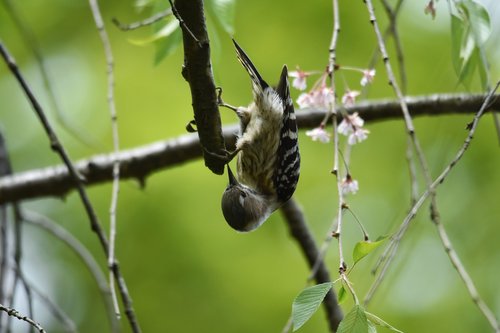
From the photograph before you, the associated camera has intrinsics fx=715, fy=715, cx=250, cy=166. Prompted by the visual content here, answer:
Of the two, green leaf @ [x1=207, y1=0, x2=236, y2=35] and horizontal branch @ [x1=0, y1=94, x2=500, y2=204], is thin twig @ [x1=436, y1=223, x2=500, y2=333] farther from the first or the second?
horizontal branch @ [x1=0, y1=94, x2=500, y2=204]

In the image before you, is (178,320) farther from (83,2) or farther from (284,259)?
(83,2)

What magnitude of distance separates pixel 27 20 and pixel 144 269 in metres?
3.03

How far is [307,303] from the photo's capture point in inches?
87.9

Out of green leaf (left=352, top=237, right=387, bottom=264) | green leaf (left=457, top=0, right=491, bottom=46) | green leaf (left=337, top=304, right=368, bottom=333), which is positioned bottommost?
green leaf (left=337, top=304, right=368, bottom=333)

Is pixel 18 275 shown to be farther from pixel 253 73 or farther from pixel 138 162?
pixel 253 73

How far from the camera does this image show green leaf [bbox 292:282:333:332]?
221 cm

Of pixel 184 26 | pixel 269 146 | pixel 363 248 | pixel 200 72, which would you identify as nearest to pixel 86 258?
pixel 269 146

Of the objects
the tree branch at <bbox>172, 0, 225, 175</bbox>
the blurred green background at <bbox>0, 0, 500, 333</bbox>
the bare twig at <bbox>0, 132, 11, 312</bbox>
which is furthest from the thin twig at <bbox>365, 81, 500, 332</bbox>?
the blurred green background at <bbox>0, 0, 500, 333</bbox>

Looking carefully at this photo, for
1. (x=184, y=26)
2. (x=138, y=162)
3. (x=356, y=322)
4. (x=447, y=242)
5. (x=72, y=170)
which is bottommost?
(x=356, y=322)

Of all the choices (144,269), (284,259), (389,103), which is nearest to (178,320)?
(144,269)

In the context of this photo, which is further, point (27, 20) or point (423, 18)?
point (27, 20)

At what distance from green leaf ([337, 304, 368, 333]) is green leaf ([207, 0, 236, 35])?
1595 mm

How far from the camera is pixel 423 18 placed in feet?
23.7

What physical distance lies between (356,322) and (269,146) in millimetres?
2767
